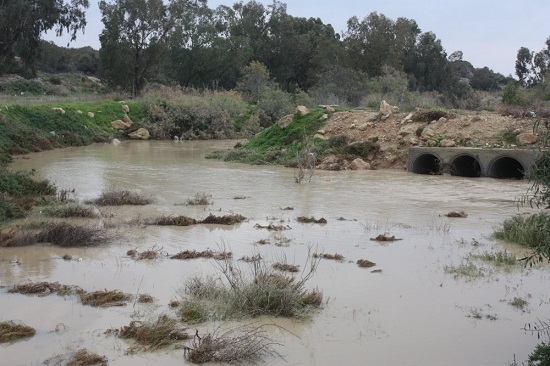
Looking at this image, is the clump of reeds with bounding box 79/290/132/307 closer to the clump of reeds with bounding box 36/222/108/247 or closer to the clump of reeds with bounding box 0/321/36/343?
the clump of reeds with bounding box 0/321/36/343

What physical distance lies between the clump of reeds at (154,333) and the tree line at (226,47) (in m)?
36.0

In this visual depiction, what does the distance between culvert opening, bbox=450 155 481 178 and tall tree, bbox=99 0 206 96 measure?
1420 inches

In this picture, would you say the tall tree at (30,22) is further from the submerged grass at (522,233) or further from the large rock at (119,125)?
the submerged grass at (522,233)

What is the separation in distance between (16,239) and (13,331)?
4144mm

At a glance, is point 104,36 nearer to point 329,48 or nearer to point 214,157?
point 329,48

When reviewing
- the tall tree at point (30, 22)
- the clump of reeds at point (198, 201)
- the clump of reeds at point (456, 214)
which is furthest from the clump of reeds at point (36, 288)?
the tall tree at point (30, 22)

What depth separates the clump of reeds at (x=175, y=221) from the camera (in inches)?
488

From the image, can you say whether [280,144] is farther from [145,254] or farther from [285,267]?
[285,267]

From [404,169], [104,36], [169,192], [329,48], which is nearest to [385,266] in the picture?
[169,192]

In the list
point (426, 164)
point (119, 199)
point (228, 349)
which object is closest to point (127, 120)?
point (426, 164)

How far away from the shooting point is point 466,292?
8.23 meters

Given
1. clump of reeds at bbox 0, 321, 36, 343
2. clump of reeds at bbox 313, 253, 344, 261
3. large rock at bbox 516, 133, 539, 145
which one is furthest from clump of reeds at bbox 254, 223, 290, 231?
large rock at bbox 516, 133, 539, 145

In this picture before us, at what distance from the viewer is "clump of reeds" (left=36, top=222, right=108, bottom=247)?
10.5 metres

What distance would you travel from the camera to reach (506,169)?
2178 cm
